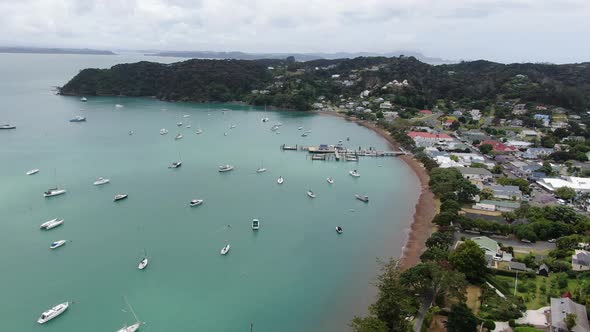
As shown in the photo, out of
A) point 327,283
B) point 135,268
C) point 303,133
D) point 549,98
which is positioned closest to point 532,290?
point 327,283

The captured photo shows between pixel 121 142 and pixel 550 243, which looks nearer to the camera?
pixel 550 243

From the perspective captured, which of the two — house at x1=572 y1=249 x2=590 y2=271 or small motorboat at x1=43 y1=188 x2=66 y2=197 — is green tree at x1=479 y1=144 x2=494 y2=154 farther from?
small motorboat at x1=43 y1=188 x2=66 y2=197

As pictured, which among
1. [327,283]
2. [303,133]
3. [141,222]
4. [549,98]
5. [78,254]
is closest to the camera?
[327,283]

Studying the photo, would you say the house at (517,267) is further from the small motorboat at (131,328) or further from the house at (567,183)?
the small motorboat at (131,328)

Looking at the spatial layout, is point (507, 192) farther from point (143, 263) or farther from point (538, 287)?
point (143, 263)

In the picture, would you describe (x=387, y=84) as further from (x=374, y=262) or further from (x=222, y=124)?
(x=374, y=262)

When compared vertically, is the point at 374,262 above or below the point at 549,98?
below

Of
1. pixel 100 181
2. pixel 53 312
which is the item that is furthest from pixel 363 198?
pixel 53 312
